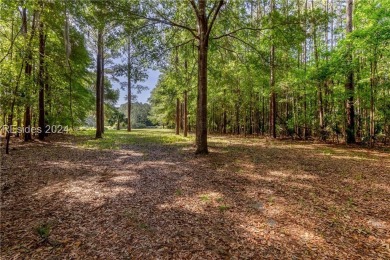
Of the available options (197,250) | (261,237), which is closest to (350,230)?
(261,237)

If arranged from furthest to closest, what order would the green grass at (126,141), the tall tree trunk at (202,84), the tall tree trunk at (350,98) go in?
the tall tree trunk at (350,98) < the green grass at (126,141) < the tall tree trunk at (202,84)

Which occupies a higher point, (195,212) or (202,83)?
(202,83)

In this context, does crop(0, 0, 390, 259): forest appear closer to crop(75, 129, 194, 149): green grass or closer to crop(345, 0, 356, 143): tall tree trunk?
crop(345, 0, 356, 143): tall tree trunk

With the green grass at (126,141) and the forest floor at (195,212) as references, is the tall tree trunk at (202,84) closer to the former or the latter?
the forest floor at (195,212)

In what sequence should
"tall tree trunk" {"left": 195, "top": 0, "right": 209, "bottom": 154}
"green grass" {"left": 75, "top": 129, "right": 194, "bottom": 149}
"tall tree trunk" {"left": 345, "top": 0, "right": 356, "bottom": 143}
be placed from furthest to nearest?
"tall tree trunk" {"left": 345, "top": 0, "right": 356, "bottom": 143} → "green grass" {"left": 75, "top": 129, "right": 194, "bottom": 149} → "tall tree trunk" {"left": 195, "top": 0, "right": 209, "bottom": 154}

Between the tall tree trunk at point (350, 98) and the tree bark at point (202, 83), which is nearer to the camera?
the tree bark at point (202, 83)

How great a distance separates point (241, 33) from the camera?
10133 mm

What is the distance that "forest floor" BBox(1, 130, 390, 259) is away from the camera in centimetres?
278

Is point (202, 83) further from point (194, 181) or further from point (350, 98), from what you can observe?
point (350, 98)

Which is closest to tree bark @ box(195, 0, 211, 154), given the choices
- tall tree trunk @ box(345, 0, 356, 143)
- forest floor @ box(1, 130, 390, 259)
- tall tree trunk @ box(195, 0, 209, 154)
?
tall tree trunk @ box(195, 0, 209, 154)

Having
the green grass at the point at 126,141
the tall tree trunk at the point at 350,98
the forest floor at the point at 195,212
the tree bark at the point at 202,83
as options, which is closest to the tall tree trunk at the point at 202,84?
the tree bark at the point at 202,83

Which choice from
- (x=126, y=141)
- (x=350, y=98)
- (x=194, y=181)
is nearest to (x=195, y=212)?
(x=194, y=181)

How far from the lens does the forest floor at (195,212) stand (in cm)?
278

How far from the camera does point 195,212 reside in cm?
377
